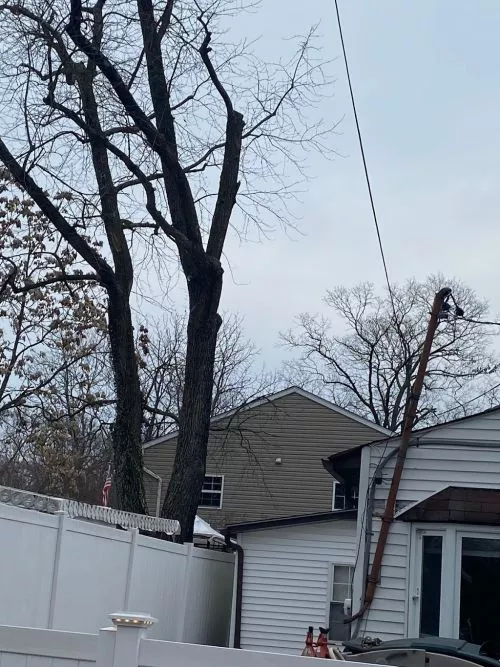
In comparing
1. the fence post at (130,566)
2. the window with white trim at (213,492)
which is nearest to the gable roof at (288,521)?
the fence post at (130,566)

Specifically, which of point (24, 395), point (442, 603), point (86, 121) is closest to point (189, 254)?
point (86, 121)

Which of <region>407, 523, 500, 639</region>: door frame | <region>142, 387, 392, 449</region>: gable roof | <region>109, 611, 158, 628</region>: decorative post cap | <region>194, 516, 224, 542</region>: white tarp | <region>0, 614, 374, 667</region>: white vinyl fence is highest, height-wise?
<region>142, 387, 392, 449</region>: gable roof

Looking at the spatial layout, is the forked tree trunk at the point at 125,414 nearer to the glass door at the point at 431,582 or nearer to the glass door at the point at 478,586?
the glass door at the point at 431,582

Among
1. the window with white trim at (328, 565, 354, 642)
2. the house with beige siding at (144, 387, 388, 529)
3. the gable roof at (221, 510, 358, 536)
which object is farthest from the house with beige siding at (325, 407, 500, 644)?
the house with beige siding at (144, 387, 388, 529)

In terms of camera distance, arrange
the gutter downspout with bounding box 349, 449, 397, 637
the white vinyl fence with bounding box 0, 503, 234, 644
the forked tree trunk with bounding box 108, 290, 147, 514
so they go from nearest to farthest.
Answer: the white vinyl fence with bounding box 0, 503, 234, 644, the gutter downspout with bounding box 349, 449, 397, 637, the forked tree trunk with bounding box 108, 290, 147, 514

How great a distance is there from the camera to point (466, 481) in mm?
12031

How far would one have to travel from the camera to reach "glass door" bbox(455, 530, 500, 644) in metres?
11.5

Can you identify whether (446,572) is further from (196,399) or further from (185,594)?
(196,399)

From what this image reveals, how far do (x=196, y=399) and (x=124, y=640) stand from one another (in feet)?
33.1

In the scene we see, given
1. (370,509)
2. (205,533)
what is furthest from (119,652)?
(205,533)

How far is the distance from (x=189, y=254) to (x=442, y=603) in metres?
6.33

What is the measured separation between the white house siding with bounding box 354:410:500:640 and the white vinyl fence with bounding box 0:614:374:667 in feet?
24.3

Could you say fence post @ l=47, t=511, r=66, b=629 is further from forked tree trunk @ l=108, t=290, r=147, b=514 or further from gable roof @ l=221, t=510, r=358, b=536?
gable roof @ l=221, t=510, r=358, b=536

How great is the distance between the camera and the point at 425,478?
12.2 meters
